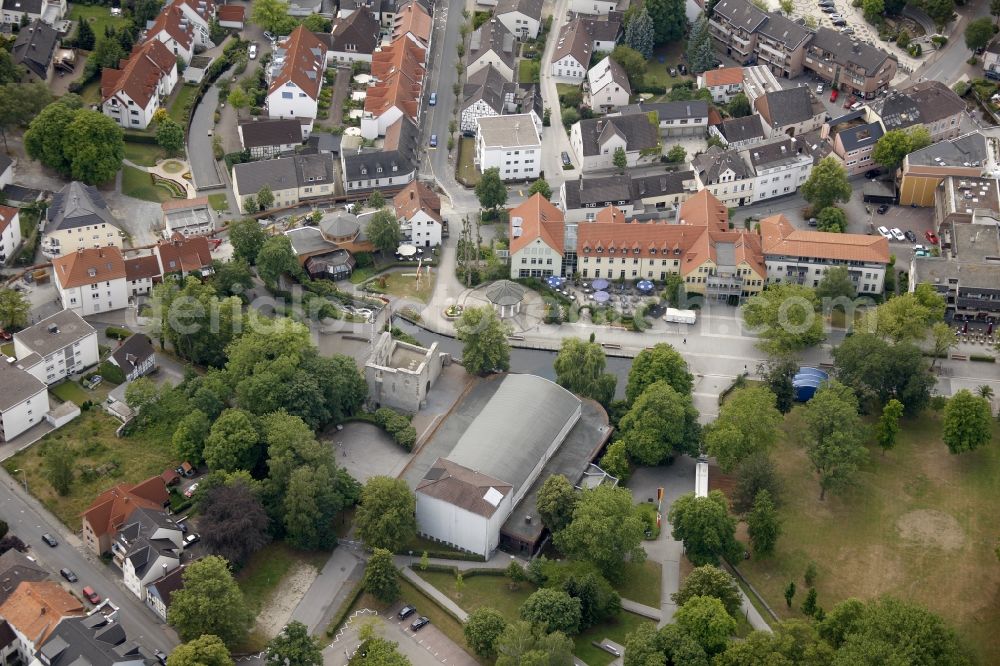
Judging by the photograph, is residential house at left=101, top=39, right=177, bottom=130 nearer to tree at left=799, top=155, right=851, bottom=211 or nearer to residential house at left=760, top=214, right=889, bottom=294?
residential house at left=760, top=214, right=889, bottom=294

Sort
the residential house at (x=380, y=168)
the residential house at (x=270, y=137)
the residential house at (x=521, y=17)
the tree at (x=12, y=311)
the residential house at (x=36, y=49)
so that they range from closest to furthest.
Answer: the tree at (x=12, y=311) → the residential house at (x=380, y=168) → the residential house at (x=270, y=137) → the residential house at (x=36, y=49) → the residential house at (x=521, y=17)

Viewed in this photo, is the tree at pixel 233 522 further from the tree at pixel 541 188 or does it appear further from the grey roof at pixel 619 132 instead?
the grey roof at pixel 619 132

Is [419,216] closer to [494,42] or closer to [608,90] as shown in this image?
[608,90]

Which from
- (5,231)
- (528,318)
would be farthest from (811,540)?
(5,231)

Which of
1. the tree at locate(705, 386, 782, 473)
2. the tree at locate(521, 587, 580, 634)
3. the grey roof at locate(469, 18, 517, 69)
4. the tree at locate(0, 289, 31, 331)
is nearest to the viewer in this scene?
the tree at locate(521, 587, 580, 634)

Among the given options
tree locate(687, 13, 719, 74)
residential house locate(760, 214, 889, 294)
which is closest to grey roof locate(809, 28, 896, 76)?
tree locate(687, 13, 719, 74)

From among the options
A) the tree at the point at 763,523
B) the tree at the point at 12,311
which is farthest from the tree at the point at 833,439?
the tree at the point at 12,311

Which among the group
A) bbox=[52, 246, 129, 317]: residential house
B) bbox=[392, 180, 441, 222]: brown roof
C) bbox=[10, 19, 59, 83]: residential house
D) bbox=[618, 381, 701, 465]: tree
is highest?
bbox=[10, 19, 59, 83]: residential house
